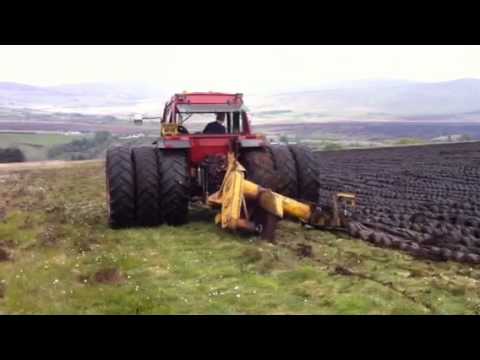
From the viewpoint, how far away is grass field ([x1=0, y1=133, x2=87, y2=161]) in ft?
139

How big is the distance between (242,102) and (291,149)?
4.47 ft

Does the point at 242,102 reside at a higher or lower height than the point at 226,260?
higher

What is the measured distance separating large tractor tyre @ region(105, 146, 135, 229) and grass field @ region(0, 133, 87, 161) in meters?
31.2

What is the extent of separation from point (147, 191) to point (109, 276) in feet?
10.3

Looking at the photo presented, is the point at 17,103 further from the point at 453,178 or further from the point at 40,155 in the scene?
the point at 453,178

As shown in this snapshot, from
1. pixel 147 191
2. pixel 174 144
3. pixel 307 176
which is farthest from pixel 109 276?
pixel 307 176

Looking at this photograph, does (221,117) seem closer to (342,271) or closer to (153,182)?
(153,182)

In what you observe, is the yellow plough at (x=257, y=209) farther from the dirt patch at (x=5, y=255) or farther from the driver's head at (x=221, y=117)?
the dirt patch at (x=5, y=255)

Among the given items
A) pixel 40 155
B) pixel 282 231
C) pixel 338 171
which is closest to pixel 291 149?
pixel 282 231

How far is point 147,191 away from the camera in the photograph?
34.9 feet

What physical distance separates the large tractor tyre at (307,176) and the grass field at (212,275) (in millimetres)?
867

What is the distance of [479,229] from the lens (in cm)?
955

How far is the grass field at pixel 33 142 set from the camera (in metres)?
42.5

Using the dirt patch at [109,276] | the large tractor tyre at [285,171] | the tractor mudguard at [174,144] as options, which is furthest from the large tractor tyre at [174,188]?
the dirt patch at [109,276]
